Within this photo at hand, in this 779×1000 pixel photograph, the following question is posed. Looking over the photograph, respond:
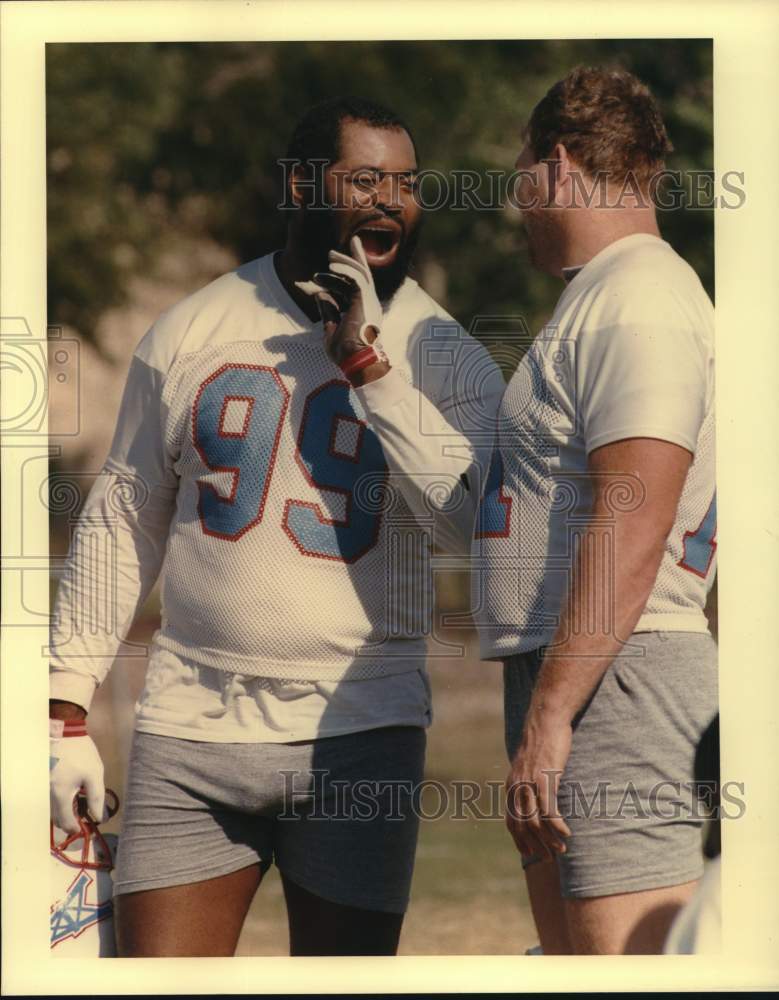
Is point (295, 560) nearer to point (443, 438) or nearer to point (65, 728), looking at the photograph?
point (443, 438)

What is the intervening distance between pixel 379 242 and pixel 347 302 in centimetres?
17

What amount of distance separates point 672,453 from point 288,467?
74 cm

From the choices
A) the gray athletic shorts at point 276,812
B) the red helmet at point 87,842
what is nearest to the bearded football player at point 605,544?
the gray athletic shorts at point 276,812

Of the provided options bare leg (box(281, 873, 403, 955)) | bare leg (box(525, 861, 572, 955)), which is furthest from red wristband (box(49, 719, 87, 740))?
bare leg (box(525, 861, 572, 955))

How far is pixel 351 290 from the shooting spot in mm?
2730

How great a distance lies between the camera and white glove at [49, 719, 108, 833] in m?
2.79

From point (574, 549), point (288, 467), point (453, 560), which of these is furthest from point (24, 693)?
point (574, 549)

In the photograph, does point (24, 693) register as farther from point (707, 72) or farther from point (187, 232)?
point (707, 72)

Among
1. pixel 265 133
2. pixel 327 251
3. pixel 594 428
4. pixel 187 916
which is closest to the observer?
pixel 594 428

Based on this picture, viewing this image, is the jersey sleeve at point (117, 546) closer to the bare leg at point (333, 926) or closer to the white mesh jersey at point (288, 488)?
the white mesh jersey at point (288, 488)

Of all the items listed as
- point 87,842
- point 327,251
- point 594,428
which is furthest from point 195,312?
point 87,842
